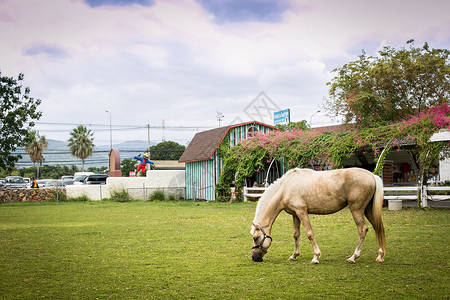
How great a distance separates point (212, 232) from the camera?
1226 centimetres

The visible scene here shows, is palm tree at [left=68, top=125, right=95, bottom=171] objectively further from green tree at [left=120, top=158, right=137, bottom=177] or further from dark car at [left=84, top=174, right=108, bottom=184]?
dark car at [left=84, top=174, right=108, bottom=184]

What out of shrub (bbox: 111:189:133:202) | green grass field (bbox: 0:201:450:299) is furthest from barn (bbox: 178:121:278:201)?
green grass field (bbox: 0:201:450:299)

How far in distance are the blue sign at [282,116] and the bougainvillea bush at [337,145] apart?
1149 centimetres

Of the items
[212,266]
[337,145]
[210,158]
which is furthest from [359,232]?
[210,158]

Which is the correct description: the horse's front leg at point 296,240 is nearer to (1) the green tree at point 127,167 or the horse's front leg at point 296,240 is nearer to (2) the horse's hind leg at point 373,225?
(2) the horse's hind leg at point 373,225

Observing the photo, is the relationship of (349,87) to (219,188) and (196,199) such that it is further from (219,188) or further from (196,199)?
(196,199)

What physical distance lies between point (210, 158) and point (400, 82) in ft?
41.9

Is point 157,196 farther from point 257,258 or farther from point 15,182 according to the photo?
point 15,182

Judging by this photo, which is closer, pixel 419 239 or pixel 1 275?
pixel 1 275

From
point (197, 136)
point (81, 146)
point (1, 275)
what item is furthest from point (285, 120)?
point (81, 146)

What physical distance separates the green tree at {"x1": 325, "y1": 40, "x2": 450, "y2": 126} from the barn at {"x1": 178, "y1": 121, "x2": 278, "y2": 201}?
6.78m


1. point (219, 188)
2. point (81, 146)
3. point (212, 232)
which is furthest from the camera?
point (81, 146)

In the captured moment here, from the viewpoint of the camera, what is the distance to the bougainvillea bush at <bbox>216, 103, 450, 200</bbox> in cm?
1783

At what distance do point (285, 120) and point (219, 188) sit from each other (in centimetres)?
1389
